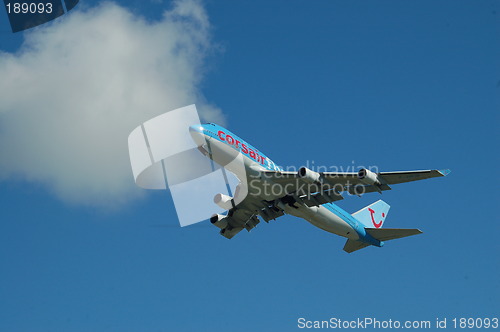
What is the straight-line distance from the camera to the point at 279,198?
53.1 meters

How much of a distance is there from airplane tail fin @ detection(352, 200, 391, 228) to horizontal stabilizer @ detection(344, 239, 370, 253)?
320cm

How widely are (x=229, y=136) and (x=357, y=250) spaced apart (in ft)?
69.9

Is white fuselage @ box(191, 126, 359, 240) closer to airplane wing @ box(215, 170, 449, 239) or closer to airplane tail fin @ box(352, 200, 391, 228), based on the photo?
airplane wing @ box(215, 170, 449, 239)

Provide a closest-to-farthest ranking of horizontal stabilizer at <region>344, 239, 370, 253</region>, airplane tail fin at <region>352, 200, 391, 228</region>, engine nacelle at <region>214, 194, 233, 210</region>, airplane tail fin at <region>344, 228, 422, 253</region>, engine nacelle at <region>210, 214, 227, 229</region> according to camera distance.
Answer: engine nacelle at <region>214, 194, 233, 210</region>
engine nacelle at <region>210, 214, 227, 229</region>
airplane tail fin at <region>344, 228, 422, 253</region>
horizontal stabilizer at <region>344, 239, 370, 253</region>
airplane tail fin at <region>352, 200, 391, 228</region>

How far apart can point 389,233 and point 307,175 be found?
15951 millimetres

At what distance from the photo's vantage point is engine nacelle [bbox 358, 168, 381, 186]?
155 ft

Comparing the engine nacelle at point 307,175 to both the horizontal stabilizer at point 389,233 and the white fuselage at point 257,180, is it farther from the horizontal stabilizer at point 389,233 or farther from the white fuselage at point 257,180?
the horizontal stabilizer at point 389,233

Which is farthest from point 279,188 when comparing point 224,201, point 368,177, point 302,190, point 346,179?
point 368,177

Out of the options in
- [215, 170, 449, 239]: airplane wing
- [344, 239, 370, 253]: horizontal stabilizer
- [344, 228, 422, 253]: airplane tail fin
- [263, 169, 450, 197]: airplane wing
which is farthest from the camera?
[344, 239, 370, 253]: horizontal stabilizer

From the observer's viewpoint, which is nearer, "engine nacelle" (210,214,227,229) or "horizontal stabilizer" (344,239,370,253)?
"engine nacelle" (210,214,227,229)

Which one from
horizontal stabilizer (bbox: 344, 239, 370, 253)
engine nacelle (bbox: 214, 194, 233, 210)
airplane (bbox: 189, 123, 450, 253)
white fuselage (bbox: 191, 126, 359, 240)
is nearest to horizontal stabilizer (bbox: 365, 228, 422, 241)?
airplane (bbox: 189, 123, 450, 253)

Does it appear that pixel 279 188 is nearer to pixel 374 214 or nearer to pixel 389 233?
pixel 389 233

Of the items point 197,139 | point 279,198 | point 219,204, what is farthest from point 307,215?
point 197,139

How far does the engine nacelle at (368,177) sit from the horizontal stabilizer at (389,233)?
522 inches
